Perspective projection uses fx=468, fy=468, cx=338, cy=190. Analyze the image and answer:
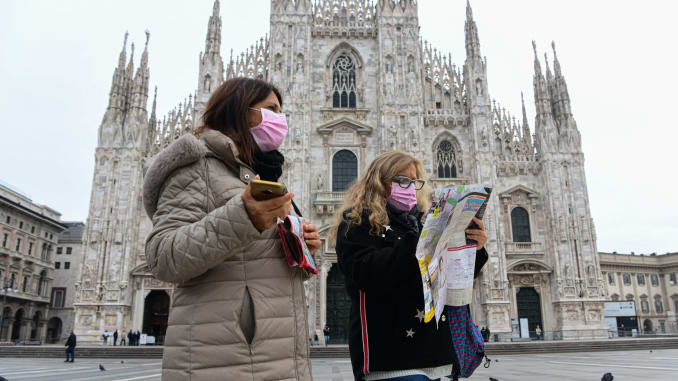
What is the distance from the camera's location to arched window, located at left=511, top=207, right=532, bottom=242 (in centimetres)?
2623

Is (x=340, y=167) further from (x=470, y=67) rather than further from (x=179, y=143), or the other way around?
(x=179, y=143)

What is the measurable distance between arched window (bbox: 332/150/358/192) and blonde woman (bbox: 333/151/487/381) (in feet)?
75.9

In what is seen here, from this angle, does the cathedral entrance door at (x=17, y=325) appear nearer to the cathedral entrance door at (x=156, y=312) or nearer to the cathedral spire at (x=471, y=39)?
the cathedral entrance door at (x=156, y=312)

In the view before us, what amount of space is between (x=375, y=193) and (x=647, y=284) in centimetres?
6427

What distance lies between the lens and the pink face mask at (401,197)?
305 cm

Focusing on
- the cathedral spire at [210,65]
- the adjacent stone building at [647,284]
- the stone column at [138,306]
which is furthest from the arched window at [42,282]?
the adjacent stone building at [647,284]

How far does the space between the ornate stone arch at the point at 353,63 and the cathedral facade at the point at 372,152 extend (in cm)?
8

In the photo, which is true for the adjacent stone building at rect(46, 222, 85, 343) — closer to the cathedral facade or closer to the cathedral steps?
the cathedral facade

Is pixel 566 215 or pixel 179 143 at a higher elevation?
pixel 566 215

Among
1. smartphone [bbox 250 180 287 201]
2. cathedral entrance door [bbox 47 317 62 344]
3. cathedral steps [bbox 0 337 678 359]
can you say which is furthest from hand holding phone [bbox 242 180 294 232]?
cathedral entrance door [bbox 47 317 62 344]

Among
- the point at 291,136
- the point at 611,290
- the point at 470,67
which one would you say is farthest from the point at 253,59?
the point at 611,290

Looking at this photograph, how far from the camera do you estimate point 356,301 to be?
2844mm

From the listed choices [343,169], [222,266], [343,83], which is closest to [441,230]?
[222,266]

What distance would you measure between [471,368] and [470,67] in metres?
26.7
